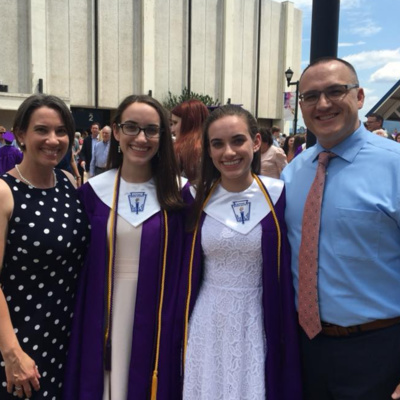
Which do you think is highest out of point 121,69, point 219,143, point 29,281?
point 121,69

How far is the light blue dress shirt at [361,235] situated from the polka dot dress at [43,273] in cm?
134

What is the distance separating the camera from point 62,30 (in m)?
23.8

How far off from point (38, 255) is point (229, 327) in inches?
41.5

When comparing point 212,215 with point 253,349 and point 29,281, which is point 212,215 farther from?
point 29,281

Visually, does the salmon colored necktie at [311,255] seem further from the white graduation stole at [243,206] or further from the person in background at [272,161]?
the person in background at [272,161]

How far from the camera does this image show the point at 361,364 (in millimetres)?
2031

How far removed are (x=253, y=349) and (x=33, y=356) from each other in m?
1.15

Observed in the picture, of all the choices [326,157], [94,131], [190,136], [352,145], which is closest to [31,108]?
[190,136]

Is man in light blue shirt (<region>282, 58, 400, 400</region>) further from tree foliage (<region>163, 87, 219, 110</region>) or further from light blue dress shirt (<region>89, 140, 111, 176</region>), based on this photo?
tree foliage (<region>163, 87, 219, 110</region>)

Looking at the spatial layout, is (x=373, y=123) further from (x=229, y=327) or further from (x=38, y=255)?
(x=38, y=255)

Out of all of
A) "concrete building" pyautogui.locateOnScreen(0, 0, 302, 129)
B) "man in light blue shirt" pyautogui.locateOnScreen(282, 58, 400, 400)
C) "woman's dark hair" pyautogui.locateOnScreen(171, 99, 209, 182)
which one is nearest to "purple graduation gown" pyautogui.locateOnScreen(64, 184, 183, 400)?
"man in light blue shirt" pyautogui.locateOnScreen(282, 58, 400, 400)

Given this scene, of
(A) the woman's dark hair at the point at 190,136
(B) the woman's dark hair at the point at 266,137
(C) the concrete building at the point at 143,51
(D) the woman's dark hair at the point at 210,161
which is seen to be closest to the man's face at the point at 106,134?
(B) the woman's dark hair at the point at 266,137


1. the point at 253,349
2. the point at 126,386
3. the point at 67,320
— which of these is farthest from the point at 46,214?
the point at 253,349

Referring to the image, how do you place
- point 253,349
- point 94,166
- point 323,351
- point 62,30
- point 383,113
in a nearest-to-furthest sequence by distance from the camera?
1. point 323,351
2. point 253,349
3. point 383,113
4. point 94,166
5. point 62,30
